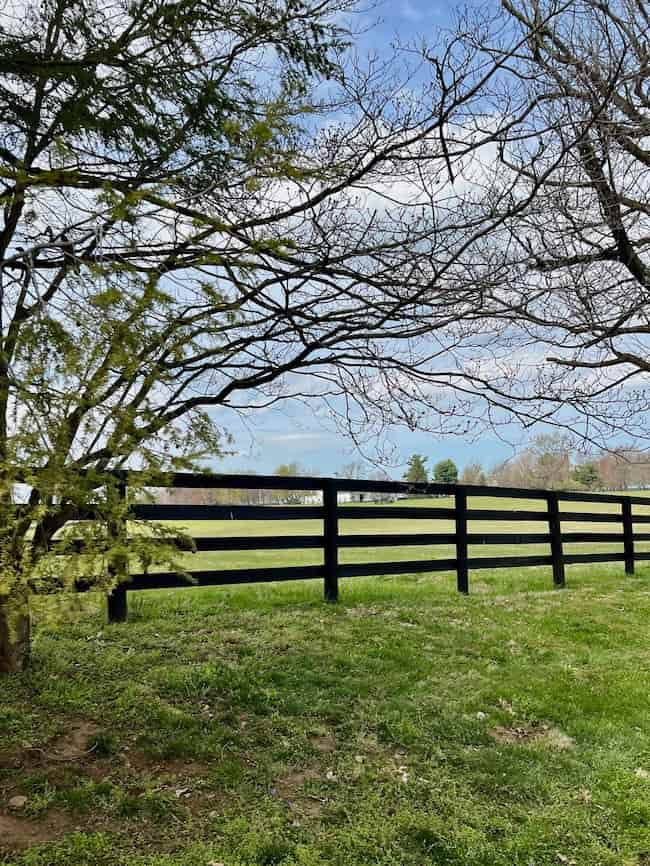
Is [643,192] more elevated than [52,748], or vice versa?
[643,192]

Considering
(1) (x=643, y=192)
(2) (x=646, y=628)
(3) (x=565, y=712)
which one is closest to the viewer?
(3) (x=565, y=712)

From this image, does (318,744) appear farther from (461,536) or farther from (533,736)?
(461,536)

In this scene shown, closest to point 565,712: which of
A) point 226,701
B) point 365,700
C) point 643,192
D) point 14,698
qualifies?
point 365,700

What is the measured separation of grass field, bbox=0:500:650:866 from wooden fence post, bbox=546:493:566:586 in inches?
129

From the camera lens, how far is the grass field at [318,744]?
269cm

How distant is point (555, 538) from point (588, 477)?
7.28 ft

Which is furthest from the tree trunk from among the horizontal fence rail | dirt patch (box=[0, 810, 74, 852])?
dirt patch (box=[0, 810, 74, 852])

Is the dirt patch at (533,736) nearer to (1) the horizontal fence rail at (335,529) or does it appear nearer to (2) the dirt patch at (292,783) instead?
(2) the dirt patch at (292,783)

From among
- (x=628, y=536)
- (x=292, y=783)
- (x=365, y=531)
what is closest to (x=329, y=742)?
(x=292, y=783)

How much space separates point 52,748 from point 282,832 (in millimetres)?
1392

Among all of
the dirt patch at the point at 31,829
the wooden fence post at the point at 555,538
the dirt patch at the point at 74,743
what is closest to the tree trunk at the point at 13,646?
the dirt patch at the point at 74,743

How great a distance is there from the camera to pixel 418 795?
3066 mm

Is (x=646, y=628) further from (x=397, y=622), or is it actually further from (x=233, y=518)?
(x=233, y=518)

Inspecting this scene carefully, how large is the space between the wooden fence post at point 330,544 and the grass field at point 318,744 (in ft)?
2.48
